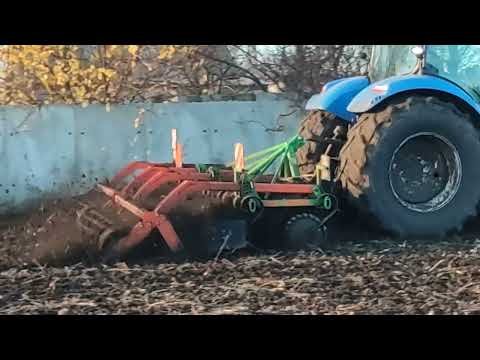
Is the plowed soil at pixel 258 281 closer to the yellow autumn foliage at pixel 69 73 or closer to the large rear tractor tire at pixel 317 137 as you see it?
the large rear tractor tire at pixel 317 137

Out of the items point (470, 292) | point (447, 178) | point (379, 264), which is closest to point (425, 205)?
point (447, 178)

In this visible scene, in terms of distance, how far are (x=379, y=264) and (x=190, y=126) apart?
12.2 feet

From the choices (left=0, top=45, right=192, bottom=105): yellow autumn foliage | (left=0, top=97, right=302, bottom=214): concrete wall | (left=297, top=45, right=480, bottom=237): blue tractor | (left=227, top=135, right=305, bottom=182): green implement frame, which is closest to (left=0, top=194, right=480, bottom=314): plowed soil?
(left=297, top=45, right=480, bottom=237): blue tractor

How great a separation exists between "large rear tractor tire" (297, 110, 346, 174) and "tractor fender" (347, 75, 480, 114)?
60cm

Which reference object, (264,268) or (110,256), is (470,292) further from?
(110,256)

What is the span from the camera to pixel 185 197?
5391 millimetres

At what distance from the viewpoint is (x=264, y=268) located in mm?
5000

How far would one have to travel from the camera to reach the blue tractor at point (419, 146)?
5.57 metres

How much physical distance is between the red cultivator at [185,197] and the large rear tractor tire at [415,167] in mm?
340

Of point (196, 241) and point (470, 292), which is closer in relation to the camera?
point (470, 292)

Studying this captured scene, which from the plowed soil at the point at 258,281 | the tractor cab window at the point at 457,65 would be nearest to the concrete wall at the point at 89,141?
the plowed soil at the point at 258,281

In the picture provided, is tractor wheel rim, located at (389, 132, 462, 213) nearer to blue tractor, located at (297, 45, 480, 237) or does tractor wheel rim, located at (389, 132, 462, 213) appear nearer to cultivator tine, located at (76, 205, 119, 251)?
blue tractor, located at (297, 45, 480, 237)

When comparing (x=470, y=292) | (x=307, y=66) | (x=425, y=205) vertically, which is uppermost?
(x=307, y=66)

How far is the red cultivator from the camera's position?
5207 millimetres
